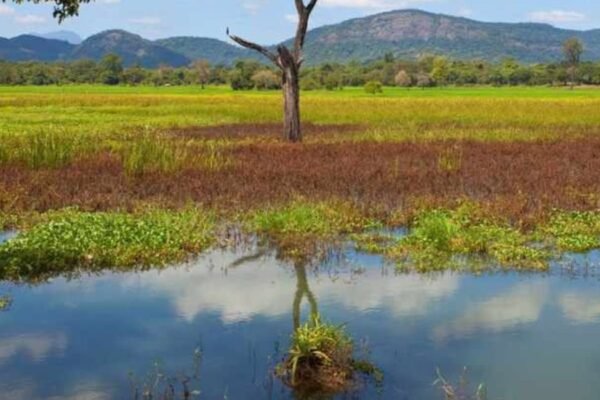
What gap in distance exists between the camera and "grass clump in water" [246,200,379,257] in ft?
42.2

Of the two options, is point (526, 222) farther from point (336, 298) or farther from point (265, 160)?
point (265, 160)

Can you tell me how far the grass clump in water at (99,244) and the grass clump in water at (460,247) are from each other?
11.5 feet

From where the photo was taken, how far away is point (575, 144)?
28172 millimetres

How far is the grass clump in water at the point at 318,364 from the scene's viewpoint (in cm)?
687

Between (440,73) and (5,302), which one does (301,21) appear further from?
(440,73)

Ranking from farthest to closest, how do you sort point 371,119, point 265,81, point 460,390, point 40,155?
point 265,81
point 371,119
point 40,155
point 460,390

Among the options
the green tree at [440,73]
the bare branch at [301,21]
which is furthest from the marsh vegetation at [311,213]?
the green tree at [440,73]

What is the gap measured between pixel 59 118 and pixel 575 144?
29.9m

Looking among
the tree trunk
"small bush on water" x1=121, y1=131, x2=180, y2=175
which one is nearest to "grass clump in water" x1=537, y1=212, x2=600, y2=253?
"small bush on water" x1=121, y1=131, x2=180, y2=175

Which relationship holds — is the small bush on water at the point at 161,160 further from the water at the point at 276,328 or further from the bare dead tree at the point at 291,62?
the water at the point at 276,328

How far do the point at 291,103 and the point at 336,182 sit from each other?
448 inches

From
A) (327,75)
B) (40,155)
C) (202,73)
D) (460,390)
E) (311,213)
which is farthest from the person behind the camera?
(202,73)

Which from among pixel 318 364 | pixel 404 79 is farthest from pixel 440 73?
pixel 318 364

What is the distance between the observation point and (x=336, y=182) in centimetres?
1850
